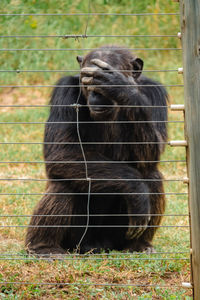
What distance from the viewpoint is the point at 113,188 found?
4.66 meters

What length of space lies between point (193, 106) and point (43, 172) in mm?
4509

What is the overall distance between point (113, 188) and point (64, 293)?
128 cm

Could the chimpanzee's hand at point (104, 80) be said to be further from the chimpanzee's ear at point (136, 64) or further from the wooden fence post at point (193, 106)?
the wooden fence post at point (193, 106)

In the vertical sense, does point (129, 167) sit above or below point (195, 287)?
above

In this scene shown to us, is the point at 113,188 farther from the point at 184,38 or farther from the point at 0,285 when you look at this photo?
the point at 184,38

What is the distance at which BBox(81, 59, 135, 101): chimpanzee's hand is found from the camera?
4.04 m

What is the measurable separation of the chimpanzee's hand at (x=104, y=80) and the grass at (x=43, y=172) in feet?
0.85

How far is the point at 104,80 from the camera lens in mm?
4098

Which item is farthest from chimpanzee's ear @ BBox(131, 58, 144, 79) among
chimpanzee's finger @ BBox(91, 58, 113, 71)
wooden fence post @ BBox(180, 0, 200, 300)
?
wooden fence post @ BBox(180, 0, 200, 300)

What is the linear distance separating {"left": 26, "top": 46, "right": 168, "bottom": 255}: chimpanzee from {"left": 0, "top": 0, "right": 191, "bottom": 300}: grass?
12.1 inches

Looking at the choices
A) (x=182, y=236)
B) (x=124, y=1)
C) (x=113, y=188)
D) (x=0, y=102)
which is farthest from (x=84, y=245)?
(x=124, y=1)

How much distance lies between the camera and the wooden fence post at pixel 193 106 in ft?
9.82

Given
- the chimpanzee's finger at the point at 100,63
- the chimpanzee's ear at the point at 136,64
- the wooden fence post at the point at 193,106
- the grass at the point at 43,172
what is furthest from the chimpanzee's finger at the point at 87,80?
the wooden fence post at the point at 193,106

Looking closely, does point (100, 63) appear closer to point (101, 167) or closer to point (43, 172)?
point (101, 167)
